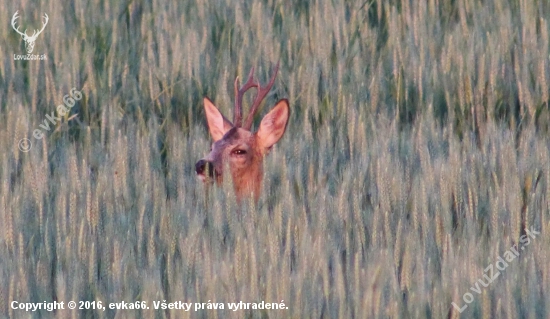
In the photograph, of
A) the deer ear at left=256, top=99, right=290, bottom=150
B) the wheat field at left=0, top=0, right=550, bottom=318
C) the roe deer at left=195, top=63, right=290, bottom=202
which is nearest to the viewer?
the wheat field at left=0, top=0, right=550, bottom=318

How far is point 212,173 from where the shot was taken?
3.18 metres

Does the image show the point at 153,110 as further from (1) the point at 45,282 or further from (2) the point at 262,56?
(1) the point at 45,282

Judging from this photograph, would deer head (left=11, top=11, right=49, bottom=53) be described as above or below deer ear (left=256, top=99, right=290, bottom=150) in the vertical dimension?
above

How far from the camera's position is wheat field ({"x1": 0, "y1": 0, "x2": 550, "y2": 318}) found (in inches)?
104

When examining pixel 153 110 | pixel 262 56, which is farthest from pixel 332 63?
pixel 153 110

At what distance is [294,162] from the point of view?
3406mm

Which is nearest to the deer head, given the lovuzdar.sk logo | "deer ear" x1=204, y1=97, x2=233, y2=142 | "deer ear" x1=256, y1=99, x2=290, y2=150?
the lovuzdar.sk logo


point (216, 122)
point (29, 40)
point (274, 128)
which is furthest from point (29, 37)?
point (274, 128)

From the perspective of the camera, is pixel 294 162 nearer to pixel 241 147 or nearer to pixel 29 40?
pixel 241 147

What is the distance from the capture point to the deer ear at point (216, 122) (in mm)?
3350

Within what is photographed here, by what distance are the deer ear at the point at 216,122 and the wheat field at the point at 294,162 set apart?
0.18 metres

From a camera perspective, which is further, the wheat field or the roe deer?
the roe deer

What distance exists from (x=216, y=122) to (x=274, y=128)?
20 cm

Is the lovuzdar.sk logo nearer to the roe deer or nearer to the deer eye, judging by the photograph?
the roe deer
